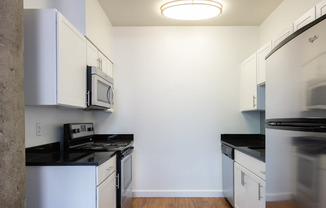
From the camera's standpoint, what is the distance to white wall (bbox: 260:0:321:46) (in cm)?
248

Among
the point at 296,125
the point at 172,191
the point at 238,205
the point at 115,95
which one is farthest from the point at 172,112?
the point at 296,125

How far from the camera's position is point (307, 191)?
1.17m

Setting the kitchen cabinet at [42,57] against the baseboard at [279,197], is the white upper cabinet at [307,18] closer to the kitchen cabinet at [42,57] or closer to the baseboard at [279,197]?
the baseboard at [279,197]

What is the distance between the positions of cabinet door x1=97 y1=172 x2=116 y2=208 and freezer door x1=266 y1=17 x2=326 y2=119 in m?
1.36

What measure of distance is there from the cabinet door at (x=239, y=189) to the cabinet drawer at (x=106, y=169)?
1369mm

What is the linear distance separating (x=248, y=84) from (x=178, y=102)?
3.36 ft

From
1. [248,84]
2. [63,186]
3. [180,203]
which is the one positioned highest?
[248,84]

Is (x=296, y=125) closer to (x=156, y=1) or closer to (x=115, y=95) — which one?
(x=156, y=1)

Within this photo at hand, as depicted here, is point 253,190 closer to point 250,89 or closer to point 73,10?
point 250,89

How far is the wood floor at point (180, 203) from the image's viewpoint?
3.36 meters

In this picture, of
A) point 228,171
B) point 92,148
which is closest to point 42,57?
point 92,148

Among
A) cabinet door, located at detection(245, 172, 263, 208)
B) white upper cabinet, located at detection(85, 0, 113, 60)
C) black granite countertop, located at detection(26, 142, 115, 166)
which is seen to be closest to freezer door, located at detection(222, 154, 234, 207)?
cabinet door, located at detection(245, 172, 263, 208)

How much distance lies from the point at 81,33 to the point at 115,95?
1.42m

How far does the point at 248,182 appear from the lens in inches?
100.0
